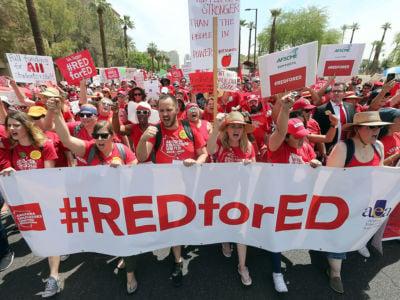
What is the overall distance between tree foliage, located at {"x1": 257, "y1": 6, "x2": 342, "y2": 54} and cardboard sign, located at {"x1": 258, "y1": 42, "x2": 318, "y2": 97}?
36513mm

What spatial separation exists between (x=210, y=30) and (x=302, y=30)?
3987cm

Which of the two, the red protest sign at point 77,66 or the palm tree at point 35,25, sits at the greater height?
the palm tree at point 35,25

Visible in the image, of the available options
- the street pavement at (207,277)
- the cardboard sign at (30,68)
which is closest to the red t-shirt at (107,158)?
the street pavement at (207,277)

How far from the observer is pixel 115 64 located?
39.0 metres

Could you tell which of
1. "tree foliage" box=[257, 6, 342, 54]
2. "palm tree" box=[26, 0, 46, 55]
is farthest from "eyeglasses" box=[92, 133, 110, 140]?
"tree foliage" box=[257, 6, 342, 54]

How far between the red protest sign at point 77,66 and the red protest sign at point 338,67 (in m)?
5.49

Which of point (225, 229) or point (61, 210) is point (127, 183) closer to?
point (61, 210)

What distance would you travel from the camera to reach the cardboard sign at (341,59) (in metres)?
4.73

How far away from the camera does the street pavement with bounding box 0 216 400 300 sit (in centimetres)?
237

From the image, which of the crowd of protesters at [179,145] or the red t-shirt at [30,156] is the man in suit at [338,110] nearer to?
the crowd of protesters at [179,145]

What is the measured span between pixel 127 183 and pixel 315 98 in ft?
15.0

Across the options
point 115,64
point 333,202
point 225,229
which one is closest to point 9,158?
point 225,229

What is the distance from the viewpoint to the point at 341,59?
485 centimetres

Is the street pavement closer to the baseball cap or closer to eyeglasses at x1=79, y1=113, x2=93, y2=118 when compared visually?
the baseball cap
